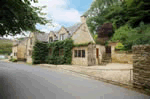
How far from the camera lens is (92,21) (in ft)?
110

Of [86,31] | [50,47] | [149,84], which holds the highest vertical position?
[86,31]

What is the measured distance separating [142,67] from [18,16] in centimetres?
656

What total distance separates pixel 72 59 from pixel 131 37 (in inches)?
485

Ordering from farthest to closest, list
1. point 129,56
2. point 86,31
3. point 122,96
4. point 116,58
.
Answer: point 86,31
point 116,58
point 129,56
point 122,96

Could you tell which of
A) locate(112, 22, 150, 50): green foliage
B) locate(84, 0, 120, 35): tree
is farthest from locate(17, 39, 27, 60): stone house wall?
locate(112, 22, 150, 50): green foliage

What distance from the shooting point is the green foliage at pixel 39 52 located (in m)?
20.9

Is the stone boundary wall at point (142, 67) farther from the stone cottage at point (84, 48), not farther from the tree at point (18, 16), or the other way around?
the stone cottage at point (84, 48)

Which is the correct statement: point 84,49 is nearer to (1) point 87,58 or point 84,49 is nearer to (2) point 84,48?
(2) point 84,48

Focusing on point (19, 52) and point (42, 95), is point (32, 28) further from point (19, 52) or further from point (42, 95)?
point (19, 52)

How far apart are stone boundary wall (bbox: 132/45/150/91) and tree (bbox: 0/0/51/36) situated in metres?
5.71

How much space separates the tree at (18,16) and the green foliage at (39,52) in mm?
15339

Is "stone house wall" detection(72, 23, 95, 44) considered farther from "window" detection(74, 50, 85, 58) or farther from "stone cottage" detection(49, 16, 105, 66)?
"window" detection(74, 50, 85, 58)

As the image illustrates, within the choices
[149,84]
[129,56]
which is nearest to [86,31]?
[129,56]

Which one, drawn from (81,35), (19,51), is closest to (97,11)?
(81,35)
